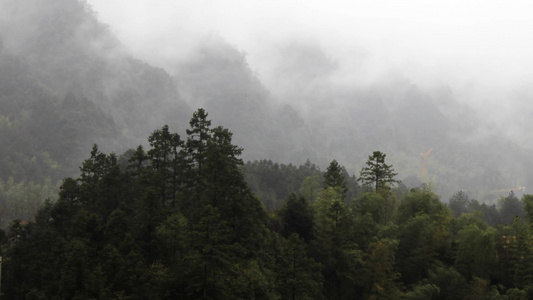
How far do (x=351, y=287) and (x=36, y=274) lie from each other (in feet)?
114

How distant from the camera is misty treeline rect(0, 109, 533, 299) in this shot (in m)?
42.6

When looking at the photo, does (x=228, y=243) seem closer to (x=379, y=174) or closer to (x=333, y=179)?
(x=333, y=179)

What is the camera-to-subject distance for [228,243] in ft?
148

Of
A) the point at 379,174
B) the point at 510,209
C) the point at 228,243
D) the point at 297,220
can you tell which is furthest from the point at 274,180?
the point at 228,243

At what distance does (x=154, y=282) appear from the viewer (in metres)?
44.0

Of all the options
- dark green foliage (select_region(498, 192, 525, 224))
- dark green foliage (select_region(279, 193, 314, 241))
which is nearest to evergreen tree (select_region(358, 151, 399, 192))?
dark green foliage (select_region(279, 193, 314, 241))

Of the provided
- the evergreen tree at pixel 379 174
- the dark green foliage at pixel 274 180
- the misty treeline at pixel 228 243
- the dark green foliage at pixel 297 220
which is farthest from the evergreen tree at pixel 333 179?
the dark green foliage at pixel 274 180

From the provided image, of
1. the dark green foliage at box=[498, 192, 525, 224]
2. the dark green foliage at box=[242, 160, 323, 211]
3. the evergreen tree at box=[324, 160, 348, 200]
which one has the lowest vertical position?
the evergreen tree at box=[324, 160, 348, 200]

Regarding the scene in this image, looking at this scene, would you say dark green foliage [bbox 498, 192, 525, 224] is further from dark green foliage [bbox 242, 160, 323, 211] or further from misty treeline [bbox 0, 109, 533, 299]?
misty treeline [bbox 0, 109, 533, 299]

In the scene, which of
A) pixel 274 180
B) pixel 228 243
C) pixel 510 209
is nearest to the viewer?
pixel 228 243

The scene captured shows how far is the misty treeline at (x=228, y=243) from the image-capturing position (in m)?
42.6

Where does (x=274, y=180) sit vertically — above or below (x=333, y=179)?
above

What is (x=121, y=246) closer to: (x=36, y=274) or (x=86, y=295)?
(x=86, y=295)

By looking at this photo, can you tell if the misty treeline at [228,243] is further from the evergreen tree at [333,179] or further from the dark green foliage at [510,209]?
the dark green foliage at [510,209]
